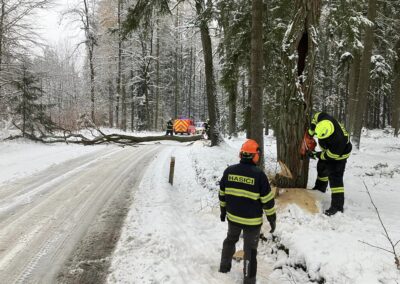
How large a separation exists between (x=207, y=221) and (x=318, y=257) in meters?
3.35

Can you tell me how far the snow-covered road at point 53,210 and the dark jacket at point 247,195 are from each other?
2862 millimetres

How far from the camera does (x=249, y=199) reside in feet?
16.4

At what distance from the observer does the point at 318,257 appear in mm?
4973

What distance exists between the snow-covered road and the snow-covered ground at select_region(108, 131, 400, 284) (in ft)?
3.07

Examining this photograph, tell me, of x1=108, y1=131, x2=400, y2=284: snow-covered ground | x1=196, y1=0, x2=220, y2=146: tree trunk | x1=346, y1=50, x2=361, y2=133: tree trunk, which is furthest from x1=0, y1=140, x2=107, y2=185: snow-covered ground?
x1=346, y1=50, x2=361, y2=133: tree trunk

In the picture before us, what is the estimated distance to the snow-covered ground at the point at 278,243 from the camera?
187 inches

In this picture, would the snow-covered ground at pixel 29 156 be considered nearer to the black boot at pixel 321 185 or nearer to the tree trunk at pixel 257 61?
the tree trunk at pixel 257 61

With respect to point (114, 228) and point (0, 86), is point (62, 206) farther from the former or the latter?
point (0, 86)

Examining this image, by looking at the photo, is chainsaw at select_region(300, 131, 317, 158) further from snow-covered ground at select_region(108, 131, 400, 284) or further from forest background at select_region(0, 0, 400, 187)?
snow-covered ground at select_region(108, 131, 400, 284)

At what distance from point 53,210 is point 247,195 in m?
5.24

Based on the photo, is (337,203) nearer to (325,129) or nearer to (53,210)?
(325,129)

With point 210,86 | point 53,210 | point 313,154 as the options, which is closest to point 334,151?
point 313,154

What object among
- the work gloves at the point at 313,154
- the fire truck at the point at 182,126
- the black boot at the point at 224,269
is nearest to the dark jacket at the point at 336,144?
the work gloves at the point at 313,154

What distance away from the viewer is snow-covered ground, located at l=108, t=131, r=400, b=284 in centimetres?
476
